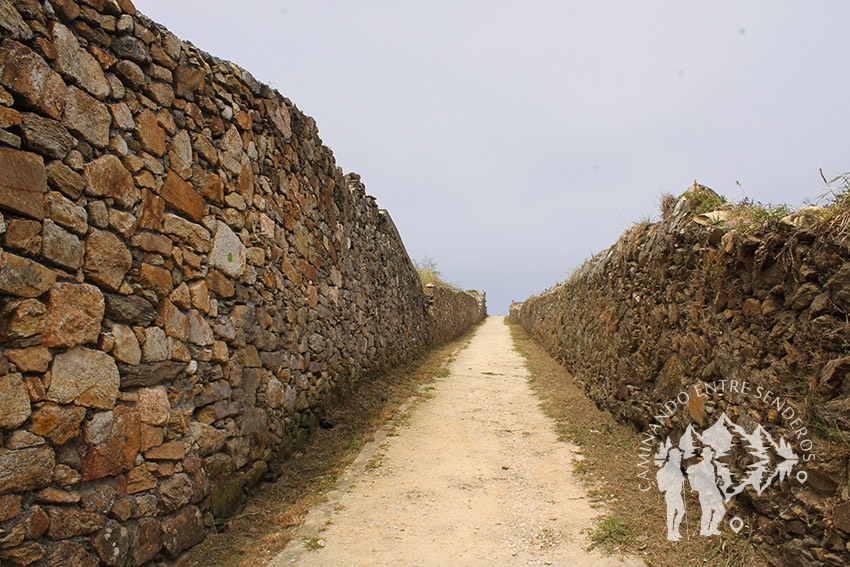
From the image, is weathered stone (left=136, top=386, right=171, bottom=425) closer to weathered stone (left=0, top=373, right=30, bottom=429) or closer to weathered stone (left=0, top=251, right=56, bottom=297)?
weathered stone (left=0, top=373, right=30, bottom=429)

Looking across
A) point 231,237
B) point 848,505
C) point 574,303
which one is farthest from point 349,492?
point 574,303

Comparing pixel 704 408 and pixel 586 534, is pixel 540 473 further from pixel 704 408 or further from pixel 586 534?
pixel 704 408

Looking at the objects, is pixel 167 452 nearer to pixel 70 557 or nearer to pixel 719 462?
pixel 70 557

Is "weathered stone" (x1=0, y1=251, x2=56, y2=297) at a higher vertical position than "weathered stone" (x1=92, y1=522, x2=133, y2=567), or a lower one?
higher

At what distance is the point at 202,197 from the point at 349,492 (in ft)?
9.08

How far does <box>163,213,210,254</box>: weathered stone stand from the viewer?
334 cm

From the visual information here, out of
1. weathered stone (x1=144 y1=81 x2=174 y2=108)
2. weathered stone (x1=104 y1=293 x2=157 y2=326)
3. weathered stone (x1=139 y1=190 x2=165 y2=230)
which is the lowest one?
weathered stone (x1=104 y1=293 x2=157 y2=326)

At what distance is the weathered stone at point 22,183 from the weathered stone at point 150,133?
0.76m

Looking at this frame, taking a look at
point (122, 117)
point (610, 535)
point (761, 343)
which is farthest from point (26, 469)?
point (761, 343)

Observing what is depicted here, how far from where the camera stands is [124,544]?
9.12ft

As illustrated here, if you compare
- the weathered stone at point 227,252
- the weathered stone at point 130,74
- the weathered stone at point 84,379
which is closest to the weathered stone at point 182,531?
the weathered stone at point 84,379

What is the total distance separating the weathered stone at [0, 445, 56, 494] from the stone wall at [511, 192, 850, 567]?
156 inches

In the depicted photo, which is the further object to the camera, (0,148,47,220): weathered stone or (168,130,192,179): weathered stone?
(168,130,192,179): weathered stone

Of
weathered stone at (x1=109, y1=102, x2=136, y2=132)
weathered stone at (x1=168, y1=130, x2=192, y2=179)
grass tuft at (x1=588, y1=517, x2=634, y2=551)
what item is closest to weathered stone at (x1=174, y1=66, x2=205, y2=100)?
weathered stone at (x1=168, y1=130, x2=192, y2=179)
